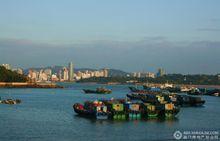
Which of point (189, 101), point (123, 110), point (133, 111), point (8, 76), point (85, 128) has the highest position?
point (8, 76)

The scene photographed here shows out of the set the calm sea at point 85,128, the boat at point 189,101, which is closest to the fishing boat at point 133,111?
the calm sea at point 85,128

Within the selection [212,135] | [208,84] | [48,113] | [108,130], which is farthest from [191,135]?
[208,84]

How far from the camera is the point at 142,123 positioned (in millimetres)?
38500

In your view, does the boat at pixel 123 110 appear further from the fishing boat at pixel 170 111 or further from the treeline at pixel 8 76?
the treeline at pixel 8 76

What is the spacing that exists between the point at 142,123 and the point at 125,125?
2.16 m

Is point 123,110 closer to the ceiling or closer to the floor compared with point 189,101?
closer to the ceiling

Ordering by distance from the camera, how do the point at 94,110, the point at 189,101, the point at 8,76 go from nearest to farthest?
the point at 94,110 → the point at 189,101 → the point at 8,76

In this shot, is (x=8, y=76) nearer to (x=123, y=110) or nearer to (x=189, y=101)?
(x=189, y=101)

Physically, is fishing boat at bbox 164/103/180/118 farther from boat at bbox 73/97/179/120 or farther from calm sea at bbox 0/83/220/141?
calm sea at bbox 0/83/220/141

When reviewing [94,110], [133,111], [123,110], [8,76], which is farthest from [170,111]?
[8,76]

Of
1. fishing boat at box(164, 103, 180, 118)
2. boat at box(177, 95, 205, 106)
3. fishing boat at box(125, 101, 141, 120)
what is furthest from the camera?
boat at box(177, 95, 205, 106)

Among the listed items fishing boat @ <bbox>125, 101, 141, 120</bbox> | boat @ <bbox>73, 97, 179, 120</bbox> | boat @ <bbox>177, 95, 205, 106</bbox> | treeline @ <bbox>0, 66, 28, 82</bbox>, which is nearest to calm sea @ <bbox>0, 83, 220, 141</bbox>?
boat @ <bbox>73, 97, 179, 120</bbox>

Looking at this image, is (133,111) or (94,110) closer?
(94,110)

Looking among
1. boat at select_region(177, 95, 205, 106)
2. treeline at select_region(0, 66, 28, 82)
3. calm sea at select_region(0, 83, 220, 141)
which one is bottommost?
calm sea at select_region(0, 83, 220, 141)
